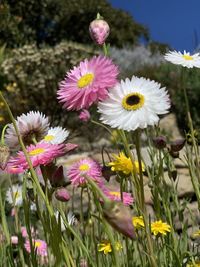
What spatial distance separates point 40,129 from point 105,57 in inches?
7.0

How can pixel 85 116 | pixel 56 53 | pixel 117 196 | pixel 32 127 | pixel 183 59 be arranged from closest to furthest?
pixel 32 127 → pixel 183 59 → pixel 117 196 → pixel 85 116 → pixel 56 53

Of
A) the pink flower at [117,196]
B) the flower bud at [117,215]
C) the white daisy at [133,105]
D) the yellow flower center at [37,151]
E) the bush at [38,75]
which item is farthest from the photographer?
the bush at [38,75]

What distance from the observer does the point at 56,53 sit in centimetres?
880

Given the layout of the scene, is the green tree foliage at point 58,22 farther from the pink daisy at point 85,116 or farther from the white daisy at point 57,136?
the white daisy at point 57,136

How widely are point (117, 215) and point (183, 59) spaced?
584 millimetres

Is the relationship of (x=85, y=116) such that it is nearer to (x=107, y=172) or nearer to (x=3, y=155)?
(x=107, y=172)

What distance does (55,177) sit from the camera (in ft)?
3.14

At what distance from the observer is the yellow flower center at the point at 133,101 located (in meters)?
0.84

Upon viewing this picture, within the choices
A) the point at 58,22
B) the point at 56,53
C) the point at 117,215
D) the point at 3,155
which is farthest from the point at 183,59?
the point at 58,22

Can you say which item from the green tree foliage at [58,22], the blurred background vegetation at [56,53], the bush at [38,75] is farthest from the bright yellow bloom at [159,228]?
the green tree foliage at [58,22]

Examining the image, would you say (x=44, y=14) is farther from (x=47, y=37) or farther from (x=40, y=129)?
(x=40, y=129)

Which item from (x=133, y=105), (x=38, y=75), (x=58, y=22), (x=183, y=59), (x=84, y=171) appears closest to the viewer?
(x=133, y=105)

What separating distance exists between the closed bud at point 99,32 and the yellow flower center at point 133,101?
0.53 ft

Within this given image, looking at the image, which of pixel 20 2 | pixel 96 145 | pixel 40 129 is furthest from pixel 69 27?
pixel 40 129
